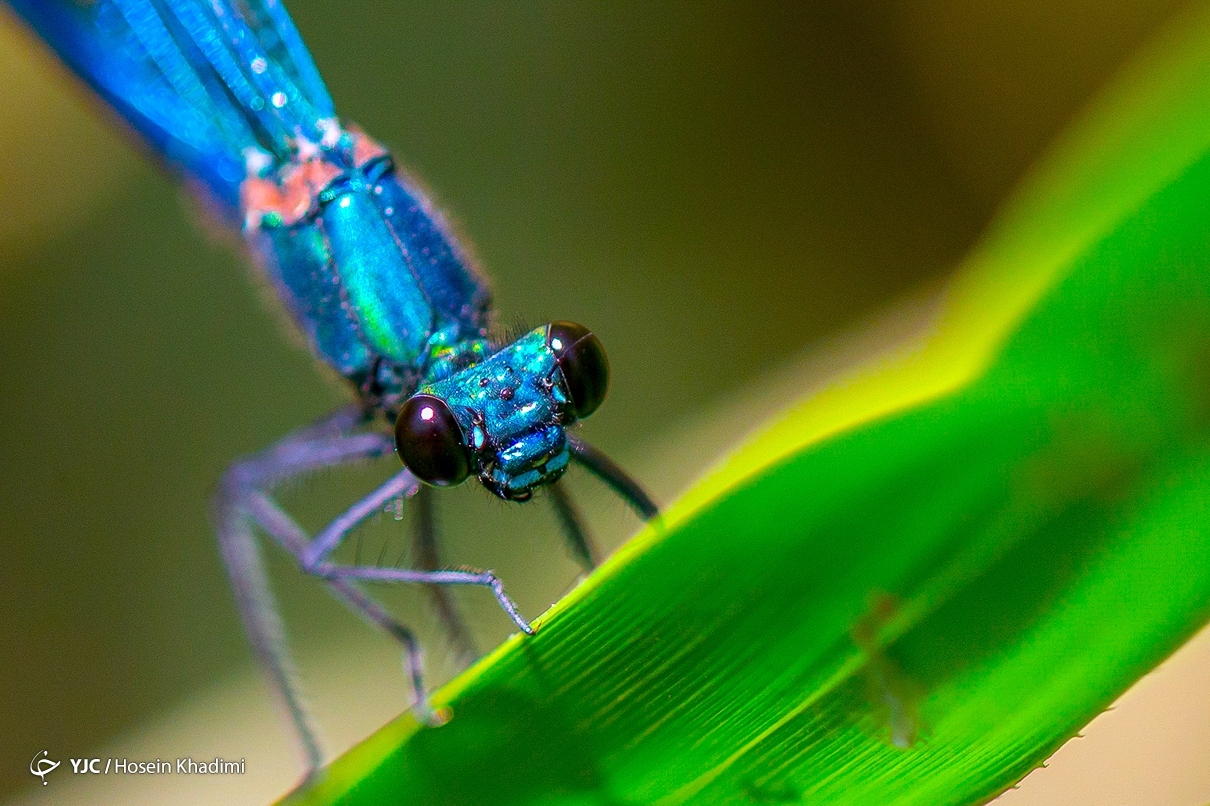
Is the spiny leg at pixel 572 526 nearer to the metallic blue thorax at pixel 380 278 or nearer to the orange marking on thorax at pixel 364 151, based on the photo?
the metallic blue thorax at pixel 380 278

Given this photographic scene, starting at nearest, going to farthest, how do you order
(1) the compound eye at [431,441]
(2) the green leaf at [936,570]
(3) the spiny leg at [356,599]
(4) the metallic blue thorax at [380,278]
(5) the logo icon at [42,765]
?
(2) the green leaf at [936,570], (1) the compound eye at [431,441], (3) the spiny leg at [356,599], (4) the metallic blue thorax at [380,278], (5) the logo icon at [42,765]

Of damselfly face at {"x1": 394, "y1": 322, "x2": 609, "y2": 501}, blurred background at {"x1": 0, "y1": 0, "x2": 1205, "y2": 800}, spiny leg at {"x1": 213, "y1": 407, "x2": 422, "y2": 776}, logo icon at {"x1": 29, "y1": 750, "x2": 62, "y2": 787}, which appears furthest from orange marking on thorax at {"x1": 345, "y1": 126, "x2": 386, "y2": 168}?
logo icon at {"x1": 29, "y1": 750, "x2": 62, "y2": 787}

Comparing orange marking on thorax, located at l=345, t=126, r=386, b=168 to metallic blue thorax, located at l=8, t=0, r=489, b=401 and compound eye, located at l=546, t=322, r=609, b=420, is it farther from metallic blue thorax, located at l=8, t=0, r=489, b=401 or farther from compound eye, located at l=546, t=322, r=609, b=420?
compound eye, located at l=546, t=322, r=609, b=420

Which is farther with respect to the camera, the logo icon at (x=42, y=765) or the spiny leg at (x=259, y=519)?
the logo icon at (x=42, y=765)

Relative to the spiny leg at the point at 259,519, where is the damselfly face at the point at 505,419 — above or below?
below

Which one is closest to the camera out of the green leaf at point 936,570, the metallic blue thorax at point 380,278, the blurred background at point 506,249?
the green leaf at point 936,570

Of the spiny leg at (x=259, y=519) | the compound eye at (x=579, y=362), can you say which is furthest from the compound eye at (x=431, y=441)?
the spiny leg at (x=259, y=519)

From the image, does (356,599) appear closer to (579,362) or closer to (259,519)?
(259,519)

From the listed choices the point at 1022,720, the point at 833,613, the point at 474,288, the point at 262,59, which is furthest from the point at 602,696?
the point at 262,59
